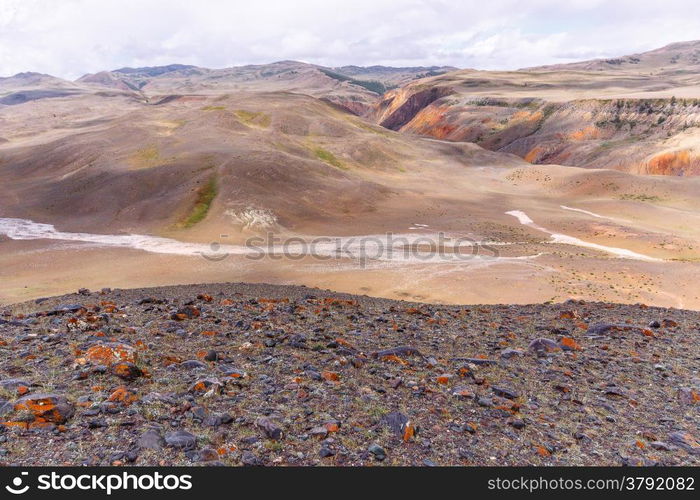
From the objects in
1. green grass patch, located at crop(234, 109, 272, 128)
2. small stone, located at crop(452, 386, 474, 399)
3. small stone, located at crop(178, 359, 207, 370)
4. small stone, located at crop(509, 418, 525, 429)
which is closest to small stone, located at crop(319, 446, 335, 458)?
small stone, located at crop(452, 386, 474, 399)

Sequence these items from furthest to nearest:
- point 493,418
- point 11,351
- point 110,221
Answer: point 110,221 < point 11,351 < point 493,418

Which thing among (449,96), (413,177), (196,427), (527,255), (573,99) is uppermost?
(449,96)

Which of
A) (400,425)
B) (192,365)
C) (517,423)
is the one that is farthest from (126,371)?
(517,423)

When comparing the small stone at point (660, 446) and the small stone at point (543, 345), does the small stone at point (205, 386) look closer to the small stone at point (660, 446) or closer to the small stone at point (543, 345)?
the small stone at point (660, 446)
